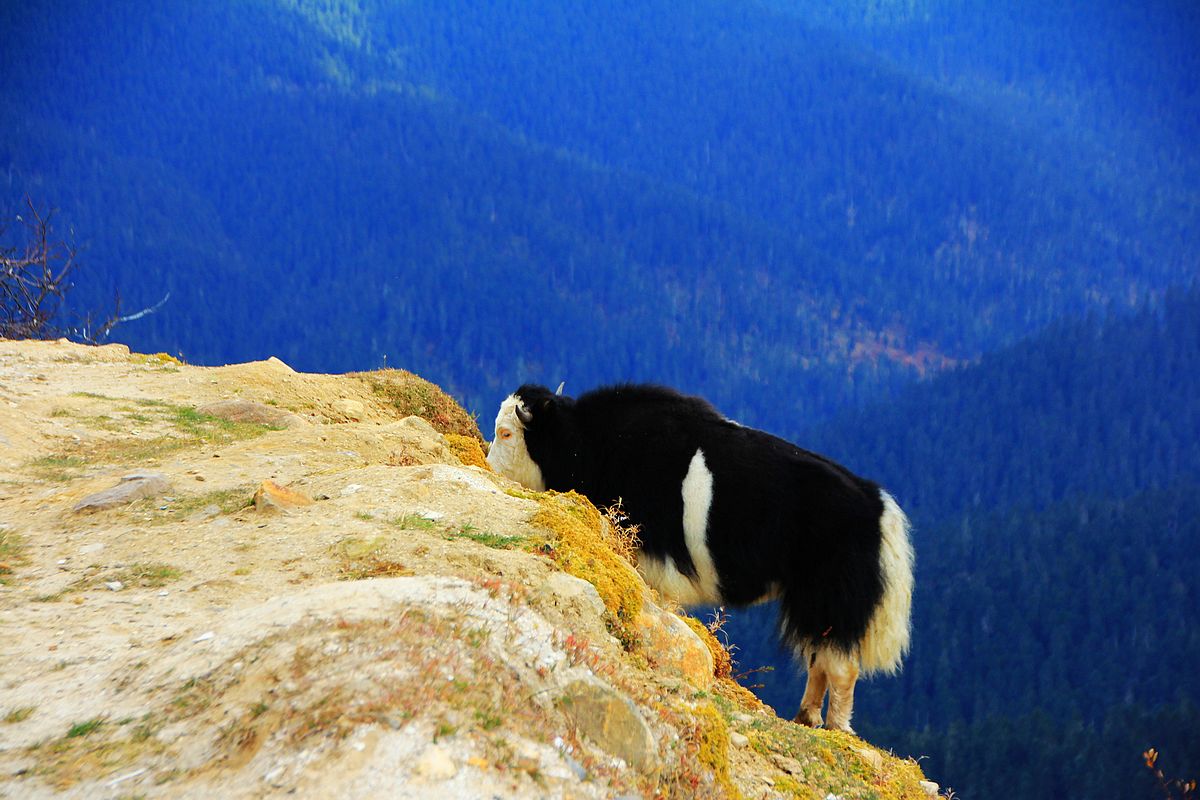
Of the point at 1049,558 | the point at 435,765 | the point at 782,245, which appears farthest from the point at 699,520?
the point at 782,245

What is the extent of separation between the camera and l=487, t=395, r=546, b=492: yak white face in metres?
8.22

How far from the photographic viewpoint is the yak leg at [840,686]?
268 inches

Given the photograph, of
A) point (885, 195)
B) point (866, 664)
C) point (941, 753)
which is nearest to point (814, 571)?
point (866, 664)

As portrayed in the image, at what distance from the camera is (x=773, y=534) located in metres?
6.95

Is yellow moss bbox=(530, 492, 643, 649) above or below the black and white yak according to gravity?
below

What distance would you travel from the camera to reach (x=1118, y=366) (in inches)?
3814

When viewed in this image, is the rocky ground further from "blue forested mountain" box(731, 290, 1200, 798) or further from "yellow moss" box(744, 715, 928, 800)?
"blue forested mountain" box(731, 290, 1200, 798)

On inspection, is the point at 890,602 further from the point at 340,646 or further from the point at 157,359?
the point at 157,359

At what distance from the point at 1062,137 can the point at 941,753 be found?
127066mm

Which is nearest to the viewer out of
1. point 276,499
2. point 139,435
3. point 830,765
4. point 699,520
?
point 830,765

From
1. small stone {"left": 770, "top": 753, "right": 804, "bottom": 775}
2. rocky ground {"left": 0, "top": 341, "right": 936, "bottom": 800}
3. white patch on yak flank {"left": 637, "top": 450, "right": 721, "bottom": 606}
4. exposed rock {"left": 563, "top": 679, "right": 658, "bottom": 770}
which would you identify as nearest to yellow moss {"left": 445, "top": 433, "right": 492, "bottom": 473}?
rocky ground {"left": 0, "top": 341, "right": 936, "bottom": 800}

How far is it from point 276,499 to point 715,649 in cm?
334

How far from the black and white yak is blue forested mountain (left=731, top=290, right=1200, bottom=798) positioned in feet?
166

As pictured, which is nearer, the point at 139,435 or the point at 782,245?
the point at 139,435
